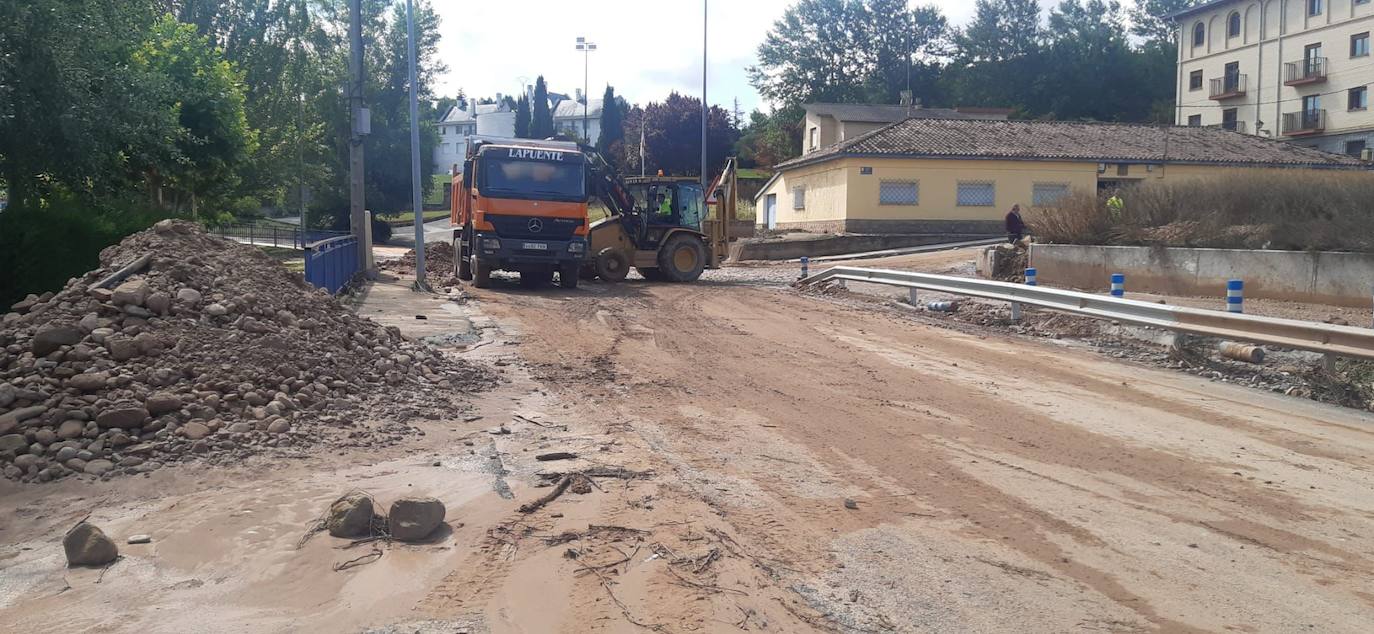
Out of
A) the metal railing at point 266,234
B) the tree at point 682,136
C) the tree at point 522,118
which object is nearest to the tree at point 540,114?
the tree at point 522,118

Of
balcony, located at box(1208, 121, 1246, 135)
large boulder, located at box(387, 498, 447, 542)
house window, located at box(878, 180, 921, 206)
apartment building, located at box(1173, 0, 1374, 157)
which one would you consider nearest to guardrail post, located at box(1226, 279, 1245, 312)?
large boulder, located at box(387, 498, 447, 542)

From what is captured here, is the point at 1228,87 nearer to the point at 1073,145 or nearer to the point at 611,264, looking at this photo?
the point at 1073,145

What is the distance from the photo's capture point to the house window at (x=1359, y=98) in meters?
48.2

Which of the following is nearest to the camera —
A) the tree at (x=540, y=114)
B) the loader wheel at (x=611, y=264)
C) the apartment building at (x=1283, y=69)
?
the loader wheel at (x=611, y=264)

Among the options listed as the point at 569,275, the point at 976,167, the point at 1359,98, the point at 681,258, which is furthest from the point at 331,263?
the point at 1359,98

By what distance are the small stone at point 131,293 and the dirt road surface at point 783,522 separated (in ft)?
7.50

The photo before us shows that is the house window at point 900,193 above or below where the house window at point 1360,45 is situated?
below

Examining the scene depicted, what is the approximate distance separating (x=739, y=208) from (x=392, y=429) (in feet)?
152

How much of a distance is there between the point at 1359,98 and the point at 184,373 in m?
56.0

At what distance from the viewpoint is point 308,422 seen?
305 inches

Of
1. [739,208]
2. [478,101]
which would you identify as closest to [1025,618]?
[739,208]

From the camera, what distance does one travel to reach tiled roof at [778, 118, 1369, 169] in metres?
38.8

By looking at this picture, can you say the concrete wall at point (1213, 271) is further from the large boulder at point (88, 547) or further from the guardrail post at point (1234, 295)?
the large boulder at point (88, 547)

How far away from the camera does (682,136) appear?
233ft
